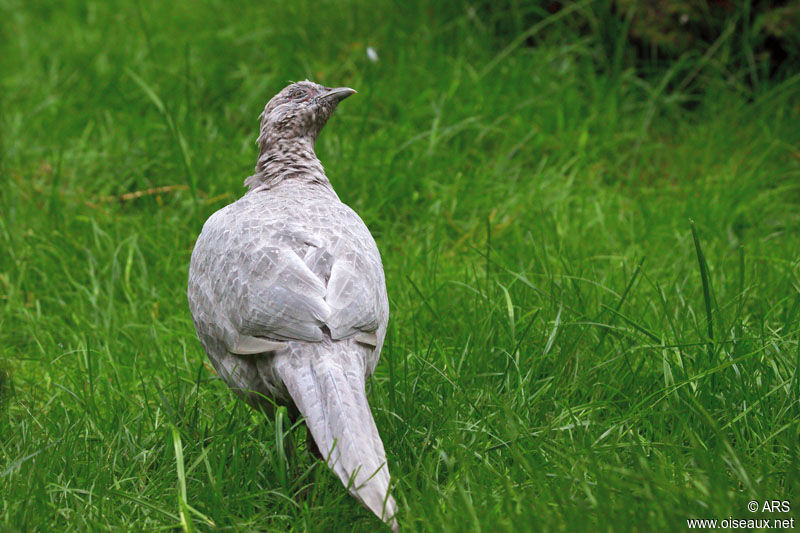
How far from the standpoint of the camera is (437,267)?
14.1 ft

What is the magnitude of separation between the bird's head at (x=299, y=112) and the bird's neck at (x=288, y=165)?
0.03 metres

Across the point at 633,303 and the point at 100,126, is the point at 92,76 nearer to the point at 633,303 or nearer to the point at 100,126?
the point at 100,126

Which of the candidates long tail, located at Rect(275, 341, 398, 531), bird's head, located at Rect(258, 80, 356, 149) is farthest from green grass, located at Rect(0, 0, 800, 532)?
bird's head, located at Rect(258, 80, 356, 149)

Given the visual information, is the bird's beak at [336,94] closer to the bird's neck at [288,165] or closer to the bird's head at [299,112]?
the bird's head at [299,112]

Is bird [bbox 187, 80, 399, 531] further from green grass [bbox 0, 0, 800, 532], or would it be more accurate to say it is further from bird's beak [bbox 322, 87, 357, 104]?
bird's beak [bbox 322, 87, 357, 104]

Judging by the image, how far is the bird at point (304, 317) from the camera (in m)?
2.35

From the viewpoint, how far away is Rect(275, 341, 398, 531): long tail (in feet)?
7.46

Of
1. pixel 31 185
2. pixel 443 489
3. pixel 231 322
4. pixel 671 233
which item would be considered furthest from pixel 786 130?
pixel 31 185

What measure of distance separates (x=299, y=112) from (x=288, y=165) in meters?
0.23

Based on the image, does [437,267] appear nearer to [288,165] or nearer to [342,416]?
[288,165]

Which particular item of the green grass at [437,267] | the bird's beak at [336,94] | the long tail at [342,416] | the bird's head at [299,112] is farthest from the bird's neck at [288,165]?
the long tail at [342,416]

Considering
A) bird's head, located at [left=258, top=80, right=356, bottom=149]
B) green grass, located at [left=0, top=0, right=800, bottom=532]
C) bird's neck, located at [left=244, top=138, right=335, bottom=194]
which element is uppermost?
bird's head, located at [left=258, top=80, right=356, bottom=149]

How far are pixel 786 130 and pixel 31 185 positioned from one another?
4798 millimetres

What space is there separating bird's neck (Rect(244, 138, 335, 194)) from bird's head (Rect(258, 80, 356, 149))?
1.1 inches
